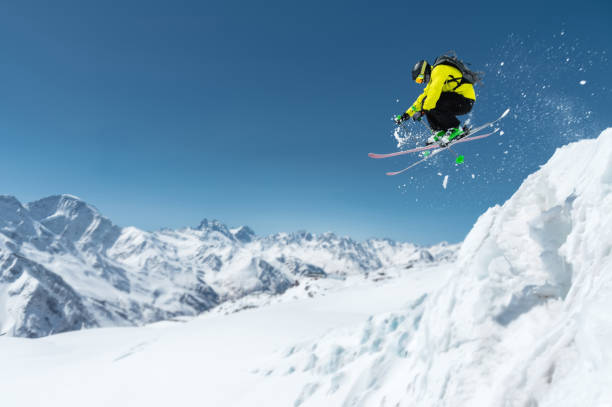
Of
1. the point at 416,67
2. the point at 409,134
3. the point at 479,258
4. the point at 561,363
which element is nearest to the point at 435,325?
the point at 479,258

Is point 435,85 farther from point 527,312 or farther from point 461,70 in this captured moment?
point 527,312

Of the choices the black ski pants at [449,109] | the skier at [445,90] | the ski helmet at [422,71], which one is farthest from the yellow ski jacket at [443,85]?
the ski helmet at [422,71]

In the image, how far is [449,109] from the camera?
31.8 ft

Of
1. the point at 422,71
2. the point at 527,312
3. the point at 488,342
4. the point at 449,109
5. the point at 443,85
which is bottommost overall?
the point at 488,342

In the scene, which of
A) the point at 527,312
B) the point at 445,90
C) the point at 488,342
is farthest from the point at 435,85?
the point at 488,342

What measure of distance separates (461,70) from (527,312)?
24.4 feet

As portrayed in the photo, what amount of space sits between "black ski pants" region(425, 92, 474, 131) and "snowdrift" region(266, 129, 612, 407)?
3134mm

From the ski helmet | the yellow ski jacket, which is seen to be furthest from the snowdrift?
the ski helmet

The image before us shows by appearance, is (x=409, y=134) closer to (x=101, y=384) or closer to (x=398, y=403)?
(x=398, y=403)

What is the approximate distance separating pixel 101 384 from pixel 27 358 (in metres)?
13.7

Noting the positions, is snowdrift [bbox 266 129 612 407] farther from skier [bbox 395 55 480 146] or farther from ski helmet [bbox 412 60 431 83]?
ski helmet [bbox 412 60 431 83]

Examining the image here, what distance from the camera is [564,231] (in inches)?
229

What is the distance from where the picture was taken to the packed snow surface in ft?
12.5

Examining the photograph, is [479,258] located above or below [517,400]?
above
